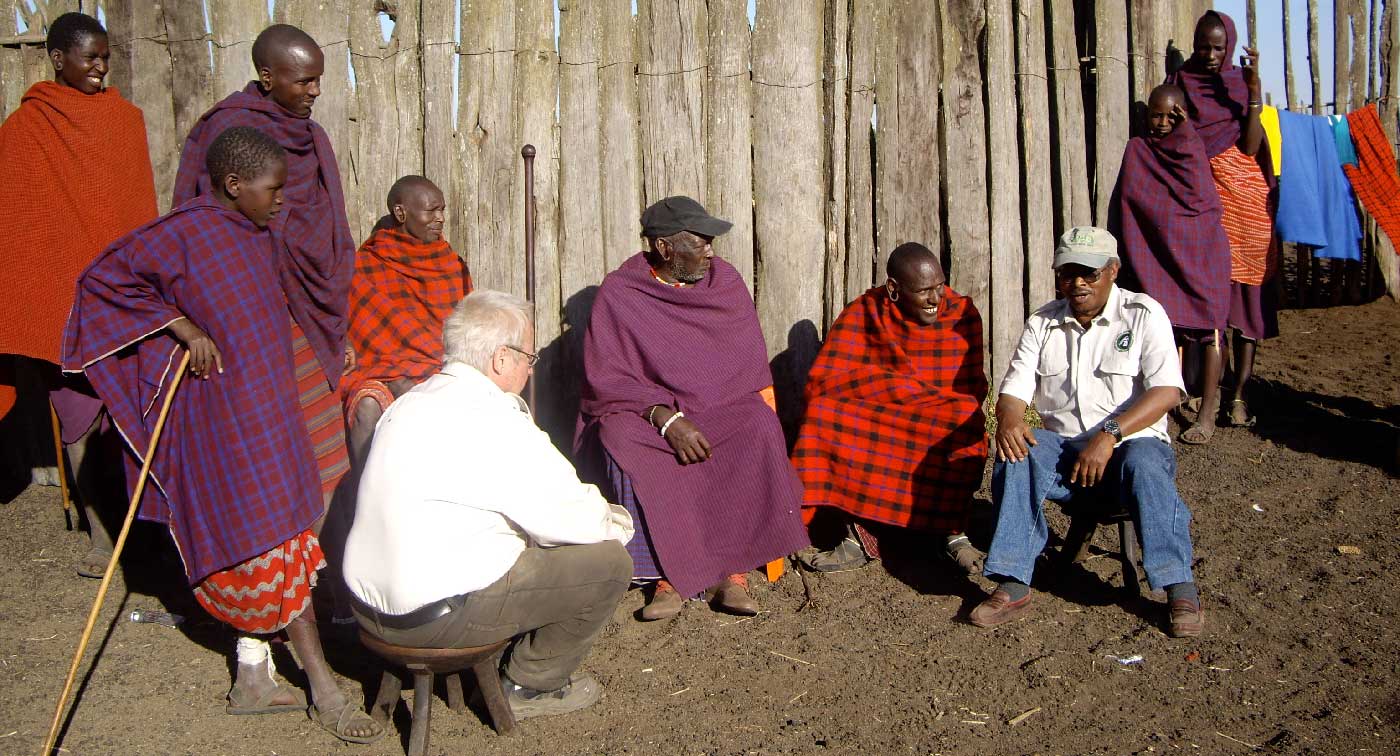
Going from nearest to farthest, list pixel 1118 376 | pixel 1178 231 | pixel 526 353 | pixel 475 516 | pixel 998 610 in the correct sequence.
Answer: pixel 475 516, pixel 526 353, pixel 998 610, pixel 1118 376, pixel 1178 231

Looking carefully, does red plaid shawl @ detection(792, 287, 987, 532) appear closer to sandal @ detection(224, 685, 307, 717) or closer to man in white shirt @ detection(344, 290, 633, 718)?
man in white shirt @ detection(344, 290, 633, 718)

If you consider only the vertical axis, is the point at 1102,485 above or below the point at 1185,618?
above

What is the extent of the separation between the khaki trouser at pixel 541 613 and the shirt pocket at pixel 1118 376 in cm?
211

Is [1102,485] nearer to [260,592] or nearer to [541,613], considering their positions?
[541,613]

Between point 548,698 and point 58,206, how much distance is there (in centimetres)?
317

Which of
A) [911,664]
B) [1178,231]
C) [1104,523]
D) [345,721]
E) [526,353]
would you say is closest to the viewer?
[526,353]

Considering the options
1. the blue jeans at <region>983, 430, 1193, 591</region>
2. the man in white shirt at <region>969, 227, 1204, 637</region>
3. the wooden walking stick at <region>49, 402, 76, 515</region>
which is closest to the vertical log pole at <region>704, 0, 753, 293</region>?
the man in white shirt at <region>969, 227, 1204, 637</region>

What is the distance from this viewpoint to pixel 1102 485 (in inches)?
172

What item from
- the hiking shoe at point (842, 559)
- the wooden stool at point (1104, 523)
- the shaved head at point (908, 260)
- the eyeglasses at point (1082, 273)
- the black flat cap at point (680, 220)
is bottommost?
the hiking shoe at point (842, 559)

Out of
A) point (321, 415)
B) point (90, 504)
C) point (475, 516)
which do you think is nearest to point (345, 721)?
point (475, 516)

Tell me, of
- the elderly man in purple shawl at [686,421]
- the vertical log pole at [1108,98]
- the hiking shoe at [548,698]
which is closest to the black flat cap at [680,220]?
the elderly man in purple shawl at [686,421]

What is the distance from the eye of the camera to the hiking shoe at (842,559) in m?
5.03

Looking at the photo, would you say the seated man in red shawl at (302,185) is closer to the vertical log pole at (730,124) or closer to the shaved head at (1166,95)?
the vertical log pole at (730,124)

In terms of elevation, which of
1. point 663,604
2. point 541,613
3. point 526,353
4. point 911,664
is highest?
point 526,353
